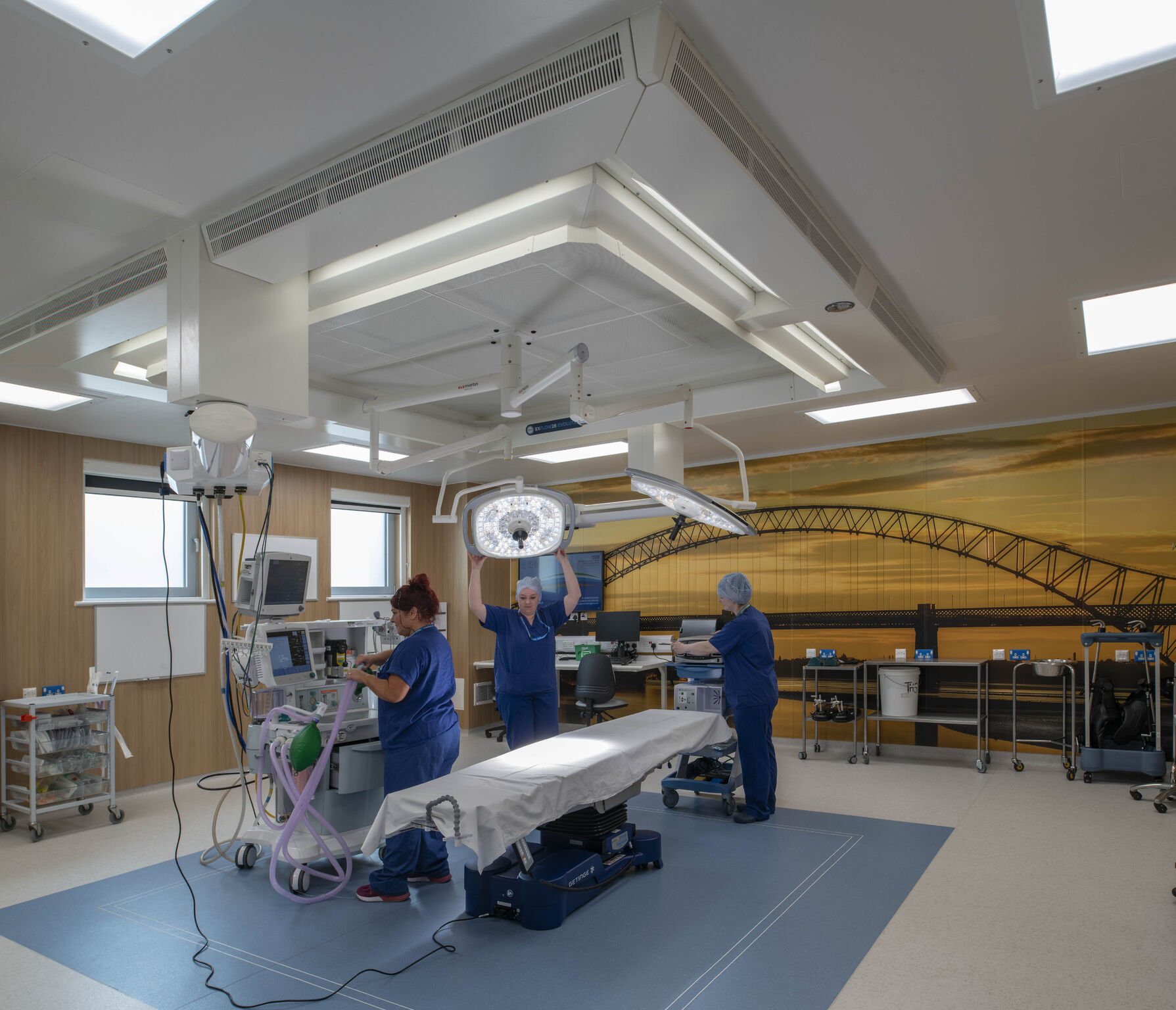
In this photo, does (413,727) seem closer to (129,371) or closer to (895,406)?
(129,371)

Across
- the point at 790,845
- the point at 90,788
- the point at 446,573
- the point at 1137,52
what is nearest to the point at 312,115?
the point at 1137,52

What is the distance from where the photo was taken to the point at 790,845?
14.6 ft

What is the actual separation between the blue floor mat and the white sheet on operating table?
473 mm

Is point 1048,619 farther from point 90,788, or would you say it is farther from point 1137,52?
point 90,788

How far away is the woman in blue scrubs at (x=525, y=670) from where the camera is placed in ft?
16.2

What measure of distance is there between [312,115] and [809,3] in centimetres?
137

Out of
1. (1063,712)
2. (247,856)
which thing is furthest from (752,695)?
(247,856)

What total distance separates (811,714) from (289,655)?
15.3 feet

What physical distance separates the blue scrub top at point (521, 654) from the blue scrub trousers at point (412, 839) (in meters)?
0.98

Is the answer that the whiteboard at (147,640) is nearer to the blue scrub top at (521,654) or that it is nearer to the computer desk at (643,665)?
the blue scrub top at (521,654)

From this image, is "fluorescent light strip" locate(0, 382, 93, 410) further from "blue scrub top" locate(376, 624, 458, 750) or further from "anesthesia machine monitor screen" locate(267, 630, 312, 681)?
"blue scrub top" locate(376, 624, 458, 750)

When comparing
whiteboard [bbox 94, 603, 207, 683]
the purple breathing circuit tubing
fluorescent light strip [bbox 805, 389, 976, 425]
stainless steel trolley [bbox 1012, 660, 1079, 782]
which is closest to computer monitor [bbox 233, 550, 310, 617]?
the purple breathing circuit tubing

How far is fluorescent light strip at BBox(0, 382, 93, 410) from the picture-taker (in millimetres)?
4793

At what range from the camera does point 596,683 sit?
24.3ft
